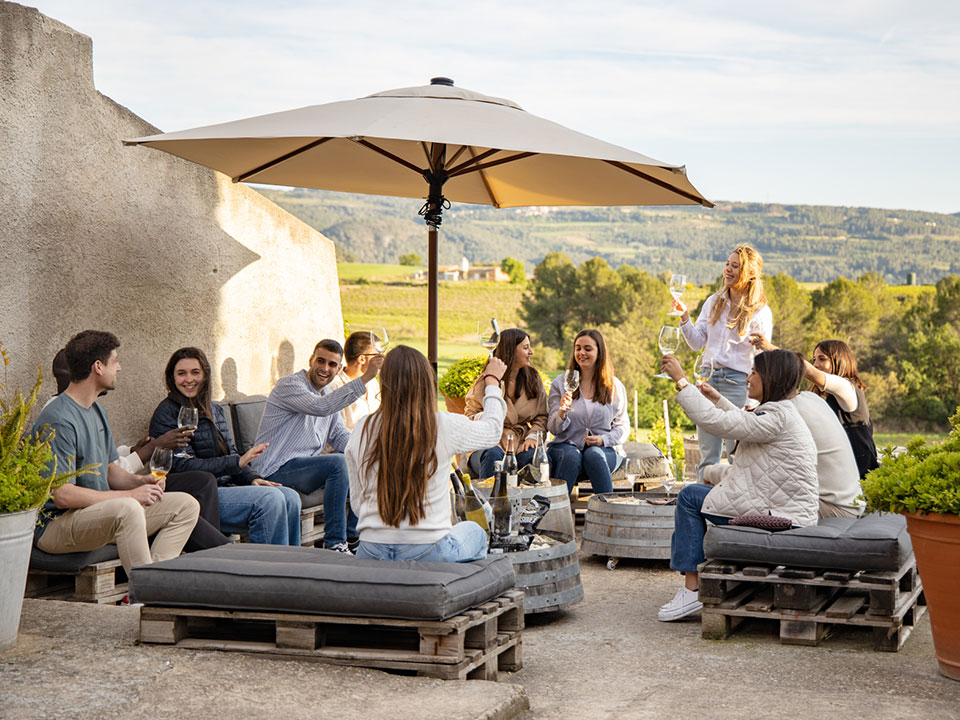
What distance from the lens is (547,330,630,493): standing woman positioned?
726 cm

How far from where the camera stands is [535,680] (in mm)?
4258

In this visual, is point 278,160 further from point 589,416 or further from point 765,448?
point 765,448

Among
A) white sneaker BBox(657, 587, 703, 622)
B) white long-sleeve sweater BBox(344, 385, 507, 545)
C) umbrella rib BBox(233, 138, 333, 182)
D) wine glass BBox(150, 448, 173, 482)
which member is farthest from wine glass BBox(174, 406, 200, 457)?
umbrella rib BBox(233, 138, 333, 182)

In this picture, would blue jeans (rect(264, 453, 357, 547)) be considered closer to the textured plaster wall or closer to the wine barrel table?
the textured plaster wall

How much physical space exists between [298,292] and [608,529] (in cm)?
381

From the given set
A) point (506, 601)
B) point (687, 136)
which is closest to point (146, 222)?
point (506, 601)

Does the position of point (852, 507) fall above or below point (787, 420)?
below

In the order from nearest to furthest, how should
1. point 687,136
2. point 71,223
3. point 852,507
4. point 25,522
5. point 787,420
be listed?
point 25,522
point 787,420
point 852,507
point 71,223
point 687,136

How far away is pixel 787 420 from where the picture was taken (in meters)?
4.88

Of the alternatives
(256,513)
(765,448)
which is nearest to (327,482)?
(256,513)

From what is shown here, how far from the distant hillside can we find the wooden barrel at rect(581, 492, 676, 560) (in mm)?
28853

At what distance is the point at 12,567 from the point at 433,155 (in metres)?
3.96

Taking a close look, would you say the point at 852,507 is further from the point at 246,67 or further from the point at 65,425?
the point at 246,67

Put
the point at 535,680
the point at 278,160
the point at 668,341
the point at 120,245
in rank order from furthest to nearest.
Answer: the point at 278,160 → the point at 120,245 → the point at 668,341 → the point at 535,680
